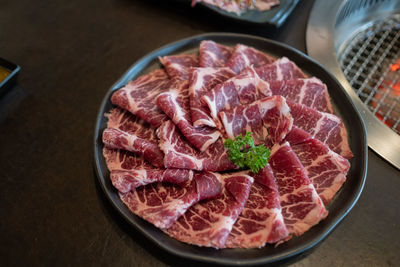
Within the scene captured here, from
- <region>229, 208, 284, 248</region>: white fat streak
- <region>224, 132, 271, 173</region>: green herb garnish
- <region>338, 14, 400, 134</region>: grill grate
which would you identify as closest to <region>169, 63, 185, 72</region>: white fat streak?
<region>224, 132, 271, 173</region>: green herb garnish

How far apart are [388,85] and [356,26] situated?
0.87 m

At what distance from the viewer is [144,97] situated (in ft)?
8.26

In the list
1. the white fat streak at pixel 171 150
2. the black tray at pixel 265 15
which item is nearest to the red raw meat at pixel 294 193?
the white fat streak at pixel 171 150

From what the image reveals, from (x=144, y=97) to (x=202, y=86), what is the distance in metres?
0.49

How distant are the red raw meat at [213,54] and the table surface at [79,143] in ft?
1.81

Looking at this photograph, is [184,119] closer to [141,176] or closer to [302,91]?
[141,176]

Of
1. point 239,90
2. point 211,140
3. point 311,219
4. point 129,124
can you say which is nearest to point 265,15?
point 239,90

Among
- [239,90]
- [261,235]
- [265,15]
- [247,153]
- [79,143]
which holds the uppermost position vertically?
[265,15]

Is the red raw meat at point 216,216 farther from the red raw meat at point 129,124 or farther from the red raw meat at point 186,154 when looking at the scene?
the red raw meat at point 129,124

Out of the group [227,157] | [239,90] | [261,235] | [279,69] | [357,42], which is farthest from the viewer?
[357,42]

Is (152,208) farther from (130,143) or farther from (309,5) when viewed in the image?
(309,5)

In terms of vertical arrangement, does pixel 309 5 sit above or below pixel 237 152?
above

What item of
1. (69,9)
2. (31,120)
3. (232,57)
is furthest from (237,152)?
(69,9)

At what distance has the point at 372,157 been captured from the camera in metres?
2.46
